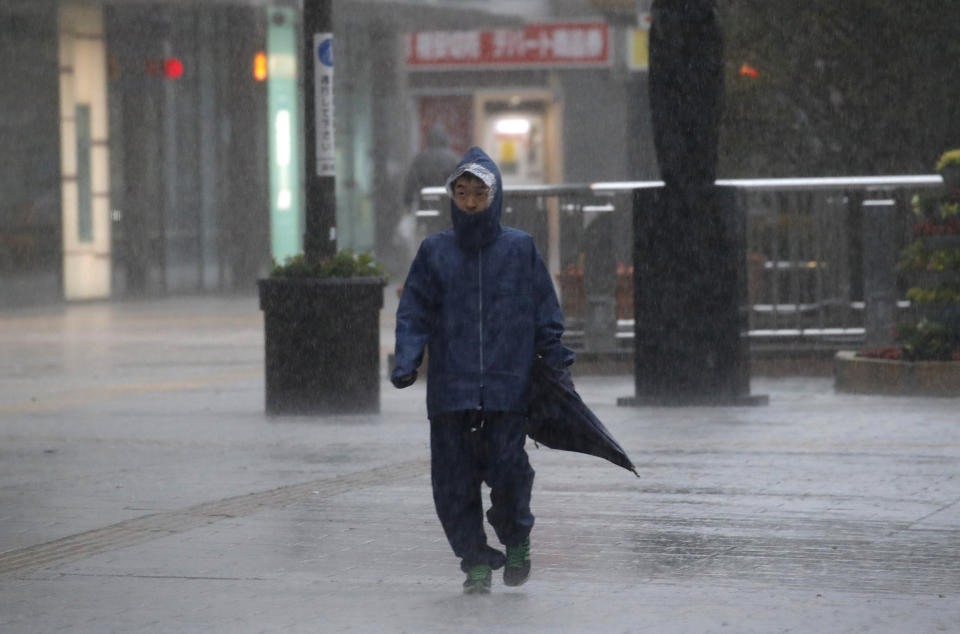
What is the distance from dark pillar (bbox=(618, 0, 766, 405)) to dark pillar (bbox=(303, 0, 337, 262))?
7.07 feet

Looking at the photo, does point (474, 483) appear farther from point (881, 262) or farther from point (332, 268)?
point (881, 262)

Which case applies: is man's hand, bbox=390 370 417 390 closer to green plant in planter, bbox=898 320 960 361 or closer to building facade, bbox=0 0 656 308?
green plant in planter, bbox=898 320 960 361

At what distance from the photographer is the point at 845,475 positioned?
31.7 feet

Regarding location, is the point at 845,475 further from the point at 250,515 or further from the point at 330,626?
the point at 330,626

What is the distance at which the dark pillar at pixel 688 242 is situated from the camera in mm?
13367

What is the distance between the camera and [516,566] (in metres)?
6.82

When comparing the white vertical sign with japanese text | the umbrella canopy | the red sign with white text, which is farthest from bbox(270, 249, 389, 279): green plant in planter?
the red sign with white text

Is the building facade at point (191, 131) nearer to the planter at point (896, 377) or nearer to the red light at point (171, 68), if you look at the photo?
the red light at point (171, 68)

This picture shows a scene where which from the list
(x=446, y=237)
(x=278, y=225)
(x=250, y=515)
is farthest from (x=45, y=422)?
(x=278, y=225)

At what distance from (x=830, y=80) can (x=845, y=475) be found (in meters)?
11.5

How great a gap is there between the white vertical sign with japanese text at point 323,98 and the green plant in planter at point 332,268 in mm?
549

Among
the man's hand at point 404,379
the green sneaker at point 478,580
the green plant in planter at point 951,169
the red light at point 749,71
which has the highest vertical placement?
the red light at point 749,71

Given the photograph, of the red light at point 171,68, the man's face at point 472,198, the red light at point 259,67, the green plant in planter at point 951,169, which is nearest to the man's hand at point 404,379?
the man's face at point 472,198

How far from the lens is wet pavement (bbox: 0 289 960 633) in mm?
6438
